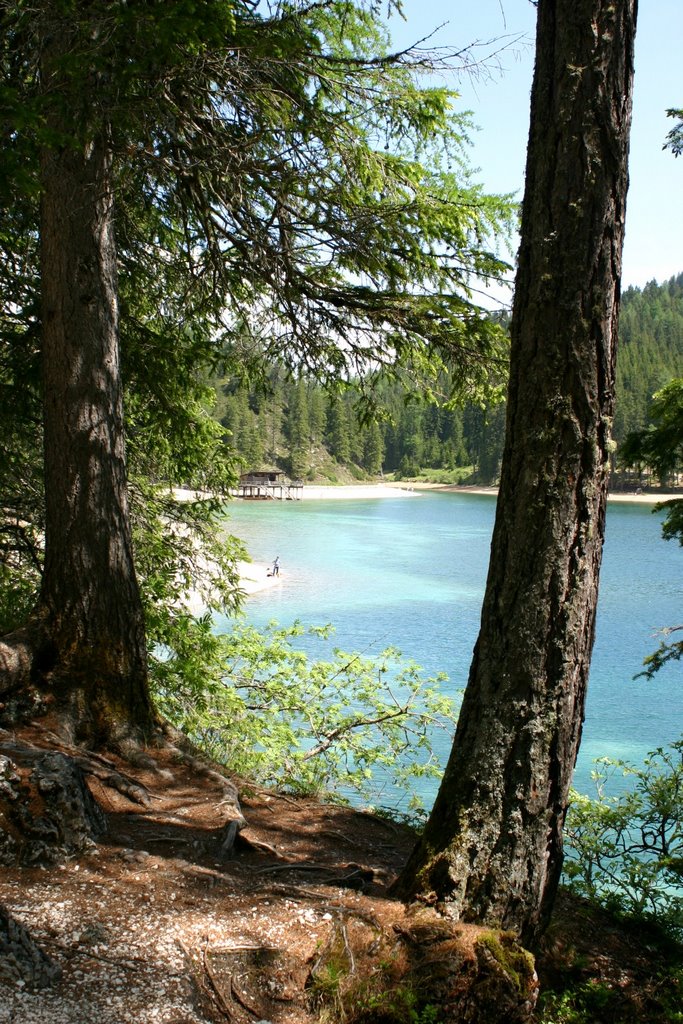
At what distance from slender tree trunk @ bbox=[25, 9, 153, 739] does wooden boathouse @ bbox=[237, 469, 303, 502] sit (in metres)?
64.1

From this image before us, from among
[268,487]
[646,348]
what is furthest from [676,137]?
[646,348]

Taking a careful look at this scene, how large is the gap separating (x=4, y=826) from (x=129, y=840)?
2.27 feet

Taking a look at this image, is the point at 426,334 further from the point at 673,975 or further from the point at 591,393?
the point at 673,975

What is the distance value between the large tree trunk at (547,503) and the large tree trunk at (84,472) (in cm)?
239

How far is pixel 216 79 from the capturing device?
5.14m

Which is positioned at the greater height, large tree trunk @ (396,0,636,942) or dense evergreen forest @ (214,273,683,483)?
dense evergreen forest @ (214,273,683,483)

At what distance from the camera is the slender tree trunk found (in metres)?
4.97

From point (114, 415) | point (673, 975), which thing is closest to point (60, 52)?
point (114, 415)

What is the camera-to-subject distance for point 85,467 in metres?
5.05

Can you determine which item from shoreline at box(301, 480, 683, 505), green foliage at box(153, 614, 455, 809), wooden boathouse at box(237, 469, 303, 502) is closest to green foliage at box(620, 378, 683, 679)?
green foliage at box(153, 614, 455, 809)

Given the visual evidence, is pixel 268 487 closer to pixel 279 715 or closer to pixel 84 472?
pixel 279 715

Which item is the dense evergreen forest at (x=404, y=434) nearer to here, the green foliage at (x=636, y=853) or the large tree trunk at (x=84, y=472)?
the green foliage at (x=636, y=853)

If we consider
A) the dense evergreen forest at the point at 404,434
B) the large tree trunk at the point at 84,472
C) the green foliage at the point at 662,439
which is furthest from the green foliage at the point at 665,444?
the dense evergreen forest at the point at 404,434

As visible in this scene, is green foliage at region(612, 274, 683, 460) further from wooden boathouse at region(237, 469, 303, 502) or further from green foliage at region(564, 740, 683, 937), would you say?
wooden boathouse at region(237, 469, 303, 502)
